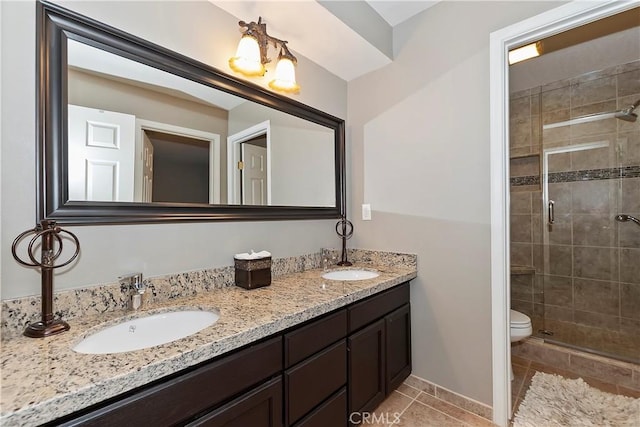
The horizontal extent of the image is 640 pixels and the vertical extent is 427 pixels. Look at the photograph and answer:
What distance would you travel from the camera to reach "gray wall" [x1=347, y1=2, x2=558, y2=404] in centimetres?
160

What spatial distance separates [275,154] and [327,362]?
1.21m

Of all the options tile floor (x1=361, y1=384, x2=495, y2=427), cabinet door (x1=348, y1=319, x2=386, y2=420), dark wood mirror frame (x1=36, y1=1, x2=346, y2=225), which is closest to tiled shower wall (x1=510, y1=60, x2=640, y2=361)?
tile floor (x1=361, y1=384, x2=495, y2=427)

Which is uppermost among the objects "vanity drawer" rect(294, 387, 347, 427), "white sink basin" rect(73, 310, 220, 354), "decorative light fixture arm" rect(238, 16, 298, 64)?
"decorative light fixture arm" rect(238, 16, 298, 64)

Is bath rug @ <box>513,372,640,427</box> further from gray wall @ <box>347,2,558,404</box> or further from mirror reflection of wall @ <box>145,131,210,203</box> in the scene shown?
mirror reflection of wall @ <box>145,131,210,203</box>

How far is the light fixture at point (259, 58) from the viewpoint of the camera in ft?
4.60

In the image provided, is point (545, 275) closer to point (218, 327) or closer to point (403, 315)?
point (403, 315)

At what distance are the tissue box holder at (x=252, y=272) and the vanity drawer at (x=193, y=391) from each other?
0.43 meters

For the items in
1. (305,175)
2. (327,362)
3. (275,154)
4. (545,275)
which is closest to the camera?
(327,362)

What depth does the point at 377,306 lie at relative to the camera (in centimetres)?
155

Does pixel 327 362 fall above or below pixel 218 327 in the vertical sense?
below

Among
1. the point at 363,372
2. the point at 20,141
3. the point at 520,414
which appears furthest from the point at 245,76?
the point at 520,414

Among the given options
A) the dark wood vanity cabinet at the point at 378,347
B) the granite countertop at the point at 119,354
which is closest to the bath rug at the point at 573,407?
the dark wood vanity cabinet at the point at 378,347

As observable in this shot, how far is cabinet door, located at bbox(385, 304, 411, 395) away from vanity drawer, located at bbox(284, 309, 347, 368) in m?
0.45

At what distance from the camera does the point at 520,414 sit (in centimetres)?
159
